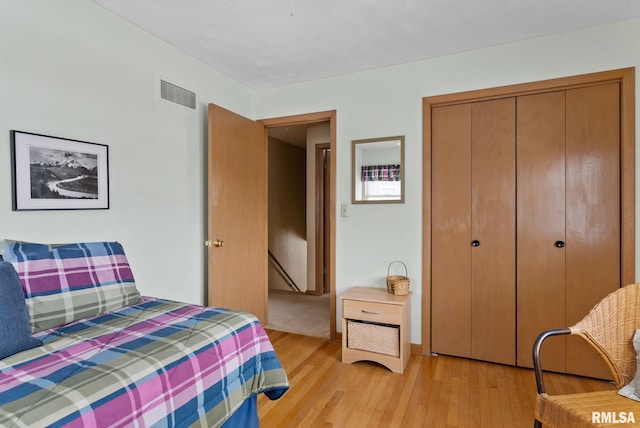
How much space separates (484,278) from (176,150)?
2635mm

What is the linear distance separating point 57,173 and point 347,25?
2024mm

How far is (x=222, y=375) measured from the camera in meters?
1.42

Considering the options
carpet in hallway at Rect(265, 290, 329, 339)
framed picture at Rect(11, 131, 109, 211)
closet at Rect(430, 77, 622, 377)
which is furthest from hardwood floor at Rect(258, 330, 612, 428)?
framed picture at Rect(11, 131, 109, 211)

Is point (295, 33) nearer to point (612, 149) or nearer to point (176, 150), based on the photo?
point (176, 150)

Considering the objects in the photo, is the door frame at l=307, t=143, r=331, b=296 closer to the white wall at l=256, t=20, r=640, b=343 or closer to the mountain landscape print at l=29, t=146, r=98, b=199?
the white wall at l=256, t=20, r=640, b=343

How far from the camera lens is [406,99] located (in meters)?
2.93

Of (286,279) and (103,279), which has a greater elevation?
(103,279)

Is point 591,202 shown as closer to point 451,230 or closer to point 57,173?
point 451,230

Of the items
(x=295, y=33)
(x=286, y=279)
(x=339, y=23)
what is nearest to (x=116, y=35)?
(x=295, y=33)

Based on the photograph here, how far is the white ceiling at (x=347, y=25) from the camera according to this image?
6.92ft

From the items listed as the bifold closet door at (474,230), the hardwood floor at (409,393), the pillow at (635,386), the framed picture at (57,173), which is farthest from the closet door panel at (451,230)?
the framed picture at (57,173)

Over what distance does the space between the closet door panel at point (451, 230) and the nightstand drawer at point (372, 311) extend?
0.50 metres

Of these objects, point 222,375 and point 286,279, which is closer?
point 222,375

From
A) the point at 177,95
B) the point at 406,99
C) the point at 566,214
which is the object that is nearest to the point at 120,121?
the point at 177,95
